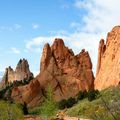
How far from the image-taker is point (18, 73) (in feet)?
626

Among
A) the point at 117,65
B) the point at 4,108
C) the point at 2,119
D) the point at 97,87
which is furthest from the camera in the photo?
the point at 97,87

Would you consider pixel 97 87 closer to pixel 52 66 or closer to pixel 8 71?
pixel 52 66

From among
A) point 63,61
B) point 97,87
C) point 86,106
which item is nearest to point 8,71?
point 63,61

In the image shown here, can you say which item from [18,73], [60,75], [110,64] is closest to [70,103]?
[110,64]

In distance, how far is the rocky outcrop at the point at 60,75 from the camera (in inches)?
4916

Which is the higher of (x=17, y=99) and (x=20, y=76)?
(x=20, y=76)

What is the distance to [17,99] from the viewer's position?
124938 millimetres

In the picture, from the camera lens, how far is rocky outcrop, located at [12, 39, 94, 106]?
124875 mm

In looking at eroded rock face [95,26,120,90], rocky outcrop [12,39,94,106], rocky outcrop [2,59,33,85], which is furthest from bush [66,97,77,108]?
rocky outcrop [2,59,33,85]

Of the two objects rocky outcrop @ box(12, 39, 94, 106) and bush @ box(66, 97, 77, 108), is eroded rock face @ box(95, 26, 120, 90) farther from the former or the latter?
bush @ box(66, 97, 77, 108)

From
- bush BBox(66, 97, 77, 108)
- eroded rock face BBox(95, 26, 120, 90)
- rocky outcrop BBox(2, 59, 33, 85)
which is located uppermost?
rocky outcrop BBox(2, 59, 33, 85)

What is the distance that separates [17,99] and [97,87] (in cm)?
2545

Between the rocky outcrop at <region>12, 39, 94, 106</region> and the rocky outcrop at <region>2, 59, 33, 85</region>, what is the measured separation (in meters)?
51.1

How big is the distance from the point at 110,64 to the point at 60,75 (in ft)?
75.9
